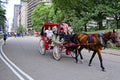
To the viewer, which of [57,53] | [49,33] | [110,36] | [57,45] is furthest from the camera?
[49,33]

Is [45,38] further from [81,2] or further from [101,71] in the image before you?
[81,2]

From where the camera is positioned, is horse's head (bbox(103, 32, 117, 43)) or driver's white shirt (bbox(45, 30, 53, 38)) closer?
horse's head (bbox(103, 32, 117, 43))

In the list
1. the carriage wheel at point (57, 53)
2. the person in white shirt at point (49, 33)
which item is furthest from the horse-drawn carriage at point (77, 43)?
the person in white shirt at point (49, 33)

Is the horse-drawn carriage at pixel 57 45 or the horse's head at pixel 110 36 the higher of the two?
the horse's head at pixel 110 36

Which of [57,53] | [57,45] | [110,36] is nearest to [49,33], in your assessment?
[57,45]

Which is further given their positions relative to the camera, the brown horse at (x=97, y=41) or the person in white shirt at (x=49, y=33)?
the person in white shirt at (x=49, y=33)

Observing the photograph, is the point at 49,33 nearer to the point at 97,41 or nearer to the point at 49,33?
the point at 49,33

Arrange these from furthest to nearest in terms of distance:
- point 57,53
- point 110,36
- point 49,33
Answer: point 49,33 < point 57,53 < point 110,36

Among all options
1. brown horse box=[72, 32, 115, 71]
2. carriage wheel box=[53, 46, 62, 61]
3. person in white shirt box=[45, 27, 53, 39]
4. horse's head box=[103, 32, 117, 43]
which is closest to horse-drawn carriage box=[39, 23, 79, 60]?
carriage wheel box=[53, 46, 62, 61]

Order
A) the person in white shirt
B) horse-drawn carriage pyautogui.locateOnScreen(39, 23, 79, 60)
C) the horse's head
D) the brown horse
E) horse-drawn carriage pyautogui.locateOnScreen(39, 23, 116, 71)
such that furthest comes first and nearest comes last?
the person in white shirt < horse-drawn carriage pyautogui.locateOnScreen(39, 23, 79, 60) < horse-drawn carriage pyautogui.locateOnScreen(39, 23, 116, 71) < the brown horse < the horse's head

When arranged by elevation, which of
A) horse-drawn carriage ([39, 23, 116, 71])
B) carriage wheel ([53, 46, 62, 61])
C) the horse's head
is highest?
the horse's head

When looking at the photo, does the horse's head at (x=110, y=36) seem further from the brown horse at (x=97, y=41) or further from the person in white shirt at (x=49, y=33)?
the person in white shirt at (x=49, y=33)

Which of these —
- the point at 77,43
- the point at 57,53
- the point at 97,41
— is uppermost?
the point at 97,41

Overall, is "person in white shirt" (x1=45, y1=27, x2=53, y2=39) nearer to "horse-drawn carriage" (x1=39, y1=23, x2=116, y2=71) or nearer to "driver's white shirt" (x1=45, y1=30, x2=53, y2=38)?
"driver's white shirt" (x1=45, y1=30, x2=53, y2=38)
